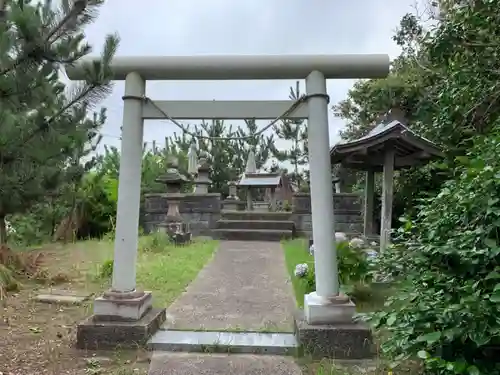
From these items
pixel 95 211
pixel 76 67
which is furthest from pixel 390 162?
pixel 95 211

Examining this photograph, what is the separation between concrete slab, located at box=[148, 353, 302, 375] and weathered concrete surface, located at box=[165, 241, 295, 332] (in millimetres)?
586

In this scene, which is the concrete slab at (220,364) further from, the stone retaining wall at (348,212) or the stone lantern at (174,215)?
the stone retaining wall at (348,212)

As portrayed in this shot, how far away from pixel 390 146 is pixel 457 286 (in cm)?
370

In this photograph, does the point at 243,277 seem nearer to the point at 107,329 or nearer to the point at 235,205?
the point at 107,329

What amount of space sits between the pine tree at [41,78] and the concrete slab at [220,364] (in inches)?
72.0

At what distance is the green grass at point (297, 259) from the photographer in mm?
4930

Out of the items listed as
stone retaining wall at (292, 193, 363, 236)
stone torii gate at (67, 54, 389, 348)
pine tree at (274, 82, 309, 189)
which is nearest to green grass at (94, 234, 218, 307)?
stone torii gate at (67, 54, 389, 348)

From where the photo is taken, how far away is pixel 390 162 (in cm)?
541

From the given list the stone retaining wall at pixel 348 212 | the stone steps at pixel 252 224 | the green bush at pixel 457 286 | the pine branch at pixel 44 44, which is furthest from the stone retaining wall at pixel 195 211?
the green bush at pixel 457 286

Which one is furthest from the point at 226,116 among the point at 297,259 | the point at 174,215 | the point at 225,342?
the point at 174,215

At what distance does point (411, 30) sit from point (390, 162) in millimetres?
4368

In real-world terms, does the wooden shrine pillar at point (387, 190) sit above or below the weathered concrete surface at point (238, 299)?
above

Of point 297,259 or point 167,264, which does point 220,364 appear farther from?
point 297,259

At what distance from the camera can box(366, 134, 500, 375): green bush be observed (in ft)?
5.39
